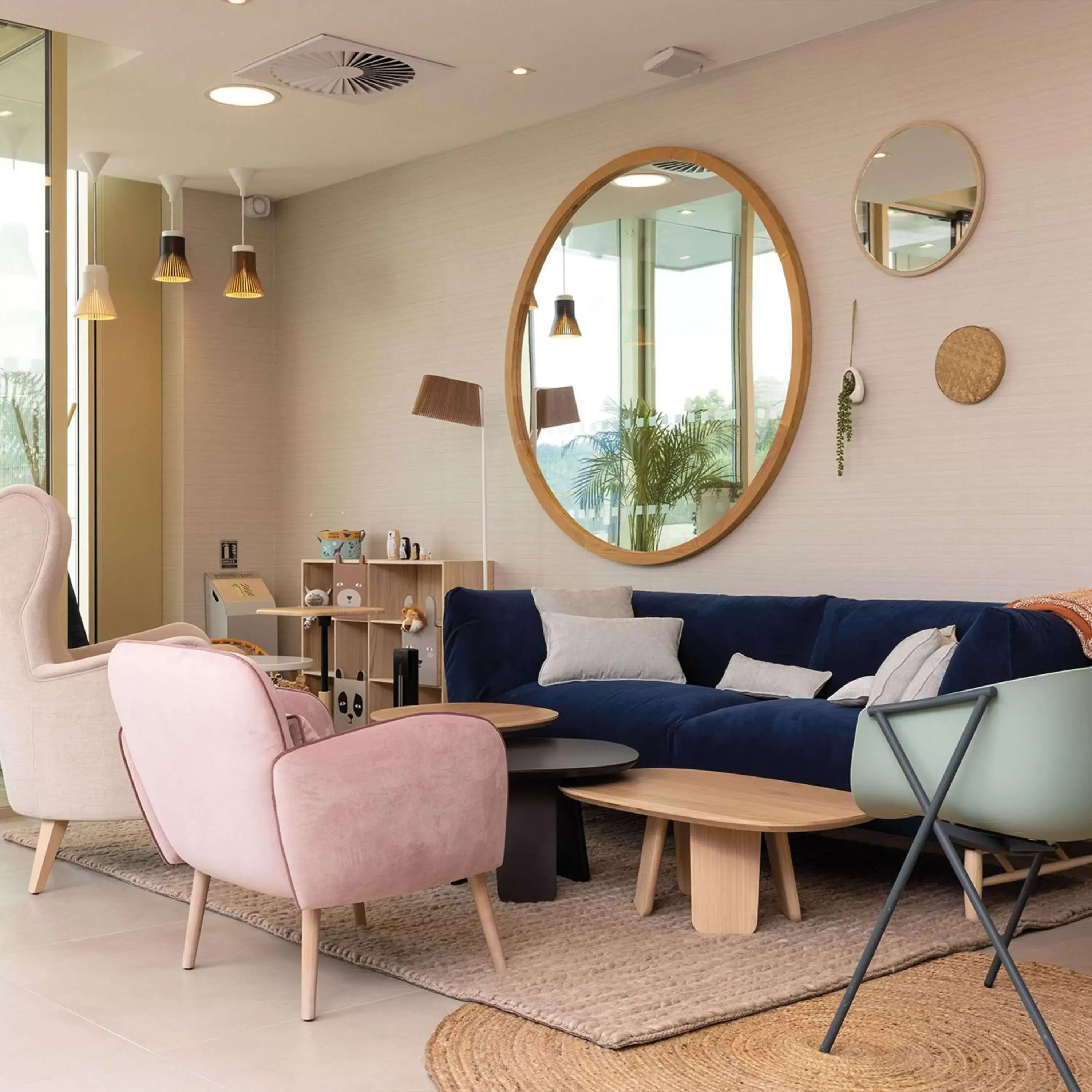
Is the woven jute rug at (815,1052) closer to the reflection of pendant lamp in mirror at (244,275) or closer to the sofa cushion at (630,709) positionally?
the sofa cushion at (630,709)

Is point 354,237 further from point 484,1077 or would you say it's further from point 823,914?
point 484,1077

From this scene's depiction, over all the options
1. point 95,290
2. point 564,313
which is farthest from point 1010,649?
point 95,290

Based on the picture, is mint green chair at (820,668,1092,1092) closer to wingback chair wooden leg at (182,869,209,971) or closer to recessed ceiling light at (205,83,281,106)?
wingback chair wooden leg at (182,869,209,971)

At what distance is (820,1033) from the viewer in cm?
290

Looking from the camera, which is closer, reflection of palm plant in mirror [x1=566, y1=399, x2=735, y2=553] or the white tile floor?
the white tile floor

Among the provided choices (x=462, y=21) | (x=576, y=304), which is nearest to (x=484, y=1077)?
(x=462, y=21)

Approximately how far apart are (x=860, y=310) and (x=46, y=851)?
3.45m

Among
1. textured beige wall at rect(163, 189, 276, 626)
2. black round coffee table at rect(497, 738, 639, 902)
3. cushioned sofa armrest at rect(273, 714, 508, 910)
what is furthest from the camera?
textured beige wall at rect(163, 189, 276, 626)

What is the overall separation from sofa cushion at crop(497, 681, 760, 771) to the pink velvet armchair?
1393 millimetres

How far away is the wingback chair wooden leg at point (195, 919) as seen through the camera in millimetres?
3398

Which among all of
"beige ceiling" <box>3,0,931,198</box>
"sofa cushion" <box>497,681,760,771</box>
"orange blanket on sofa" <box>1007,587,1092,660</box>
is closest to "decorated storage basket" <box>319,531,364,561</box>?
"beige ceiling" <box>3,0,931,198</box>

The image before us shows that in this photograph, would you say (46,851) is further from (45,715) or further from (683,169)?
(683,169)

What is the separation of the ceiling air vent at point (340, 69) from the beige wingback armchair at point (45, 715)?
2.16m

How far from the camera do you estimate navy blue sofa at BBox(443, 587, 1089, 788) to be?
3697mm
